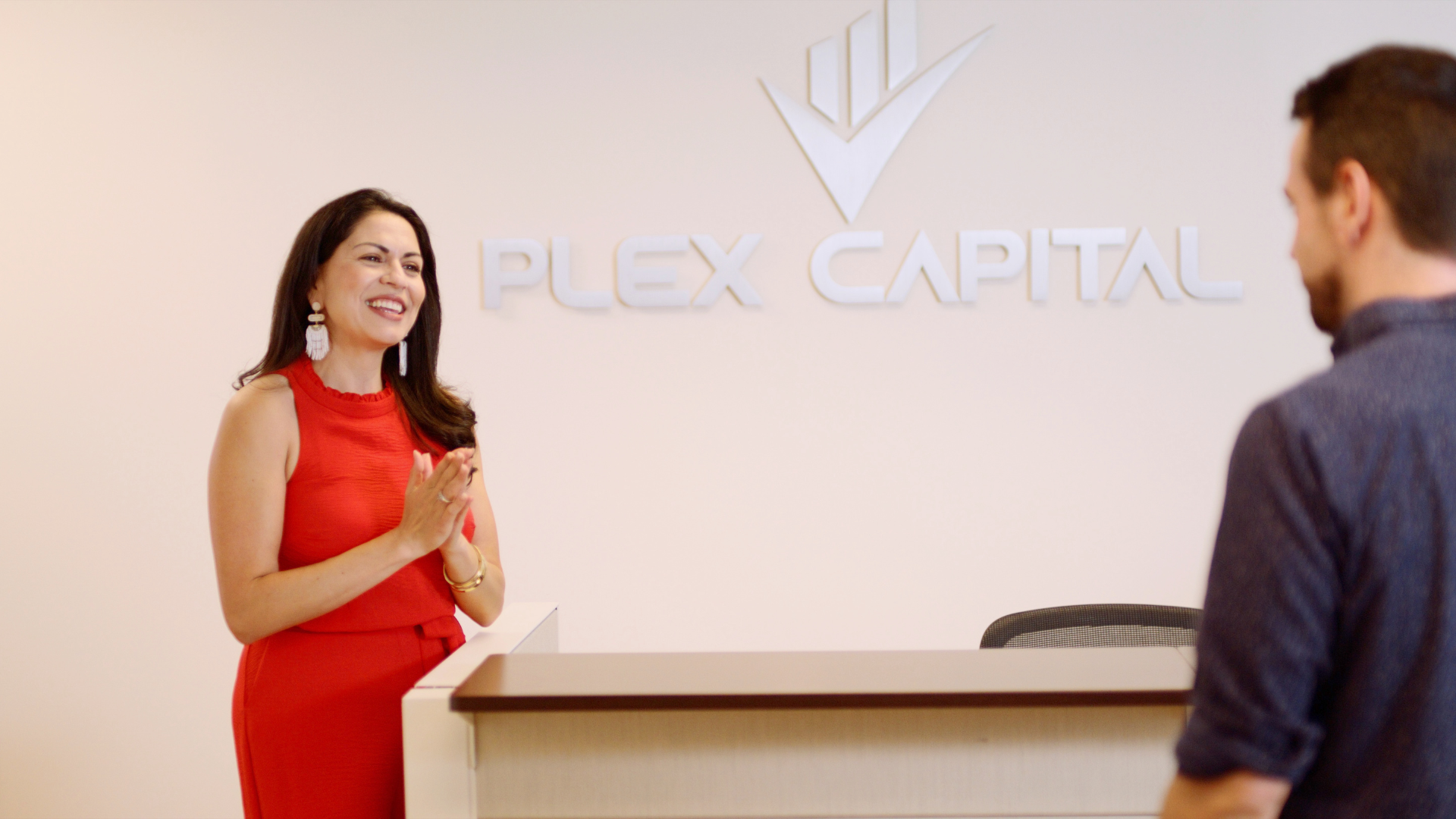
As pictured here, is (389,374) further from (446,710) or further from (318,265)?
(446,710)

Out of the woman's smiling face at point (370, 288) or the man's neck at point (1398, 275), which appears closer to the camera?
the man's neck at point (1398, 275)

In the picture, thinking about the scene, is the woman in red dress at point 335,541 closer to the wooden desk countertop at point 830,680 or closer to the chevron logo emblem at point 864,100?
the wooden desk countertop at point 830,680

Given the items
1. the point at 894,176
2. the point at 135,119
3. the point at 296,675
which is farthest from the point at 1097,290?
the point at 135,119

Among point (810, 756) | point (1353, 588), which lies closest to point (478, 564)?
point (810, 756)

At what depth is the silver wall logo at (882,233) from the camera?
3.52 meters

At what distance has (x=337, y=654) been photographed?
5.92 feet

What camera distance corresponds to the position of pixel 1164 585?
3602 millimetres

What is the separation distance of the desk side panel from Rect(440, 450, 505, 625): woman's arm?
0.39 metres

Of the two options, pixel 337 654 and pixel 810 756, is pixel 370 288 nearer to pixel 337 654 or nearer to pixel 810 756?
pixel 337 654

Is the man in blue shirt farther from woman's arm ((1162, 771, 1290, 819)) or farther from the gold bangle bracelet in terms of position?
the gold bangle bracelet

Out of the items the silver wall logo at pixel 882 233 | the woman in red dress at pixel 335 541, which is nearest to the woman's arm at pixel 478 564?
the woman in red dress at pixel 335 541

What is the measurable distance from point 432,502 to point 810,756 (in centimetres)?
77

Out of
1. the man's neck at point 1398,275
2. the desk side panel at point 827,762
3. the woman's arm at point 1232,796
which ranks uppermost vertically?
the man's neck at point 1398,275

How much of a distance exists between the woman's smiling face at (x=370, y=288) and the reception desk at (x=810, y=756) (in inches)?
28.9
